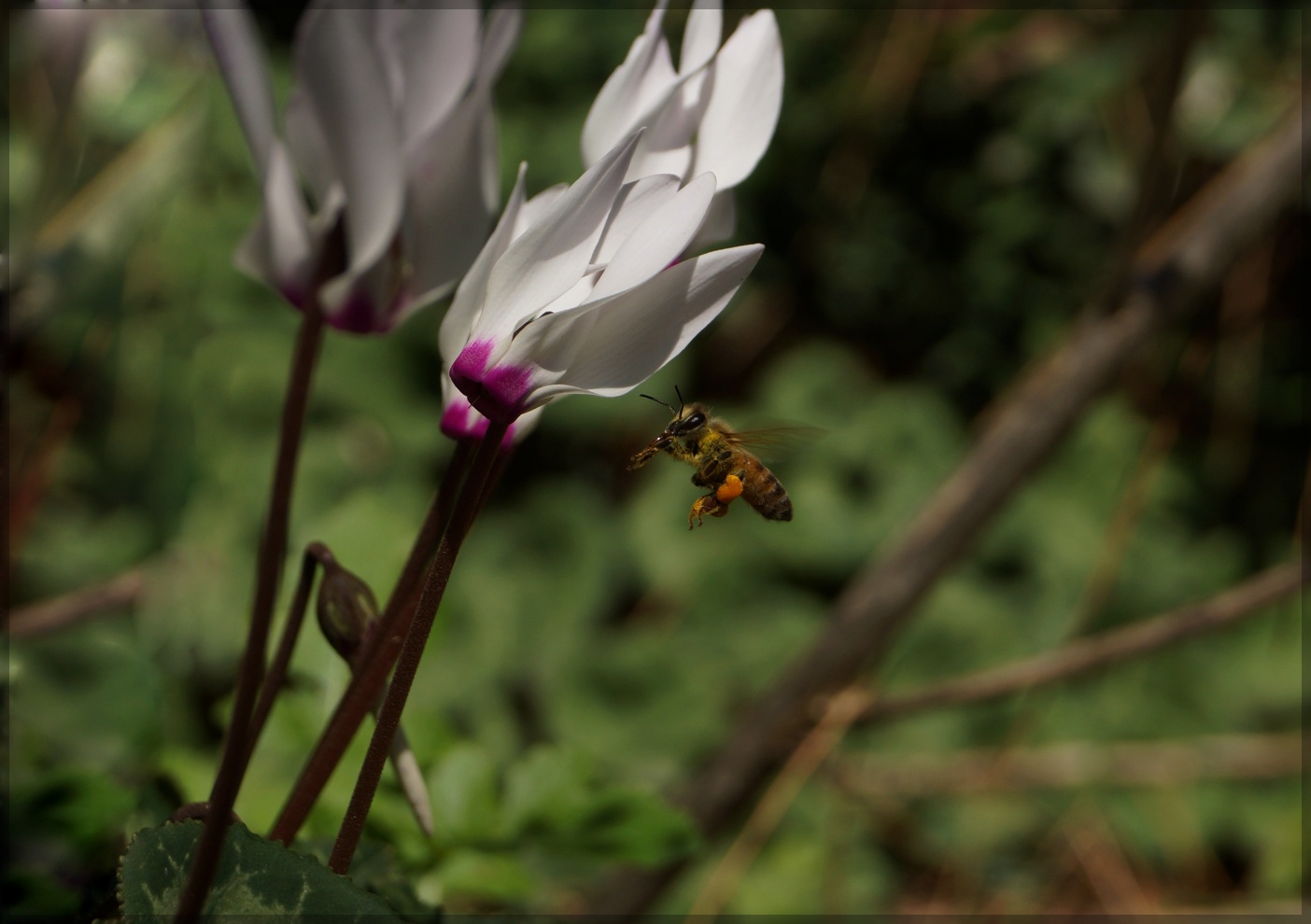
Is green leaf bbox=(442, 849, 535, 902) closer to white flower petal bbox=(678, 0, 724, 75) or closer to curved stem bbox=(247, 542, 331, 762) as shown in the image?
curved stem bbox=(247, 542, 331, 762)

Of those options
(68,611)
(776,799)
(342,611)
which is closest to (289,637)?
(342,611)

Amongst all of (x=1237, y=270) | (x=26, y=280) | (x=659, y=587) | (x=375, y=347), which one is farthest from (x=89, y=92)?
(x=1237, y=270)

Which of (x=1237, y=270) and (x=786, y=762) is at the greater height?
(x=1237, y=270)

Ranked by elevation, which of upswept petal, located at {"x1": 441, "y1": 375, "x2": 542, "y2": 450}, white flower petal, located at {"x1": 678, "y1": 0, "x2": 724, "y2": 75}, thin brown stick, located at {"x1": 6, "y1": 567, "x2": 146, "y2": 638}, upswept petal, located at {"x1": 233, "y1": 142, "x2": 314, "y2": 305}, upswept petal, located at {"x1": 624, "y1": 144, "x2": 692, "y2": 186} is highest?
thin brown stick, located at {"x1": 6, "y1": 567, "x2": 146, "y2": 638}

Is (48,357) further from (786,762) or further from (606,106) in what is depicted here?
(606,106)

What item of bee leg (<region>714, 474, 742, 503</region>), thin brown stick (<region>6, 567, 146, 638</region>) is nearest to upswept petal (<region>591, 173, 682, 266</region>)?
bee leg (<region>714, 474, 742, 503</region>)

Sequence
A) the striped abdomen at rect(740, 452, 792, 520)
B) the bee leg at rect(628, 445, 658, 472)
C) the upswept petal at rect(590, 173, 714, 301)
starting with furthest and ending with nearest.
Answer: the striped abdomen at rect(740, 452, 792, 520), the bee leg at rect(628, 445, 658, 472), the upswept petal at rect(590, 173, 714, 301)

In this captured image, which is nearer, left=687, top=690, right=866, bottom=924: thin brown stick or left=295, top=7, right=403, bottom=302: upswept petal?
left=295, top=7, right=403, bottom=302: upswept petal
